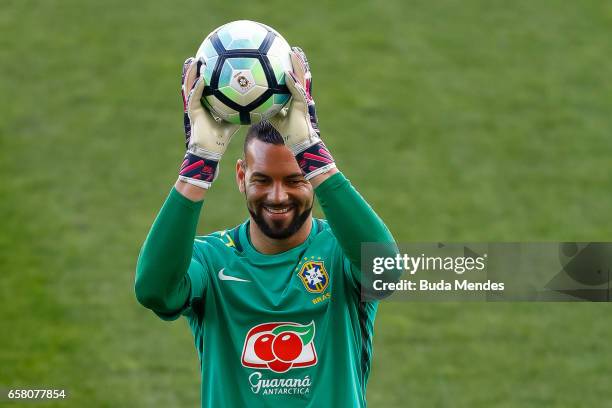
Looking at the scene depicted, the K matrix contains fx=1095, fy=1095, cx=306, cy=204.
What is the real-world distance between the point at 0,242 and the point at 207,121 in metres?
7.70

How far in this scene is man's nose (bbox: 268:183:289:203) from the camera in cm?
555

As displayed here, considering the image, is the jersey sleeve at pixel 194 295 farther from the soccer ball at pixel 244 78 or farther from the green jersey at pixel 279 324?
the soccer ball at pixel 244 78

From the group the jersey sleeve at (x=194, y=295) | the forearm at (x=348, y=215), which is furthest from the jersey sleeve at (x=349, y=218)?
the jersey sleeve at (x=194, y=295)

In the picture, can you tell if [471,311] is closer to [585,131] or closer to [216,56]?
[585,131]

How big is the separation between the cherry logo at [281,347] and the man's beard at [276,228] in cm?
46

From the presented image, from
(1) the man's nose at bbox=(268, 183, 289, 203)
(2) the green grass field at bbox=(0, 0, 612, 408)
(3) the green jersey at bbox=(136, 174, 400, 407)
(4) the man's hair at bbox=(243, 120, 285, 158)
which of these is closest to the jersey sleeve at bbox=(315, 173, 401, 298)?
(3) the green jersey at bbox=(136, 174, 400, 407)

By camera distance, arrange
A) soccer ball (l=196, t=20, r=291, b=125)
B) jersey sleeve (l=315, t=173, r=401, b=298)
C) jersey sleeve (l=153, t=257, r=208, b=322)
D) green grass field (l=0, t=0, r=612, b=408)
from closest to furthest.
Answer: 1. jersey sleeve (l=315, t=173, r=401, b=298)
2. soccer ball (l=196, t=20, r=291, b=125)
3. jersey sleeve (l=153, t=257, r=208, b=322)
4. green grass field (l=0, t=0, r=612, b=408)

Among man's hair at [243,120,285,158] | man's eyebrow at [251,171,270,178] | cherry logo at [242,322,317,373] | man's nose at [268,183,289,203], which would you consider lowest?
cherry logo at [242,322,317,373]

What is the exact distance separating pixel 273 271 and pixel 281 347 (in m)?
0.41

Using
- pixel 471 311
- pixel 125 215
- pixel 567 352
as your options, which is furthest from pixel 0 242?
pixel 567 352

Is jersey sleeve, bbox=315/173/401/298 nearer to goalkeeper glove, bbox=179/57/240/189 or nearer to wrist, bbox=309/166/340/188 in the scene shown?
wrist, bbox=309/166/340/188

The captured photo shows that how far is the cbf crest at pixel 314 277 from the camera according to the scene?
18.4 ft

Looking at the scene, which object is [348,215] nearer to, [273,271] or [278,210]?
[278,210]

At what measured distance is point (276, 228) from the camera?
5.63m
